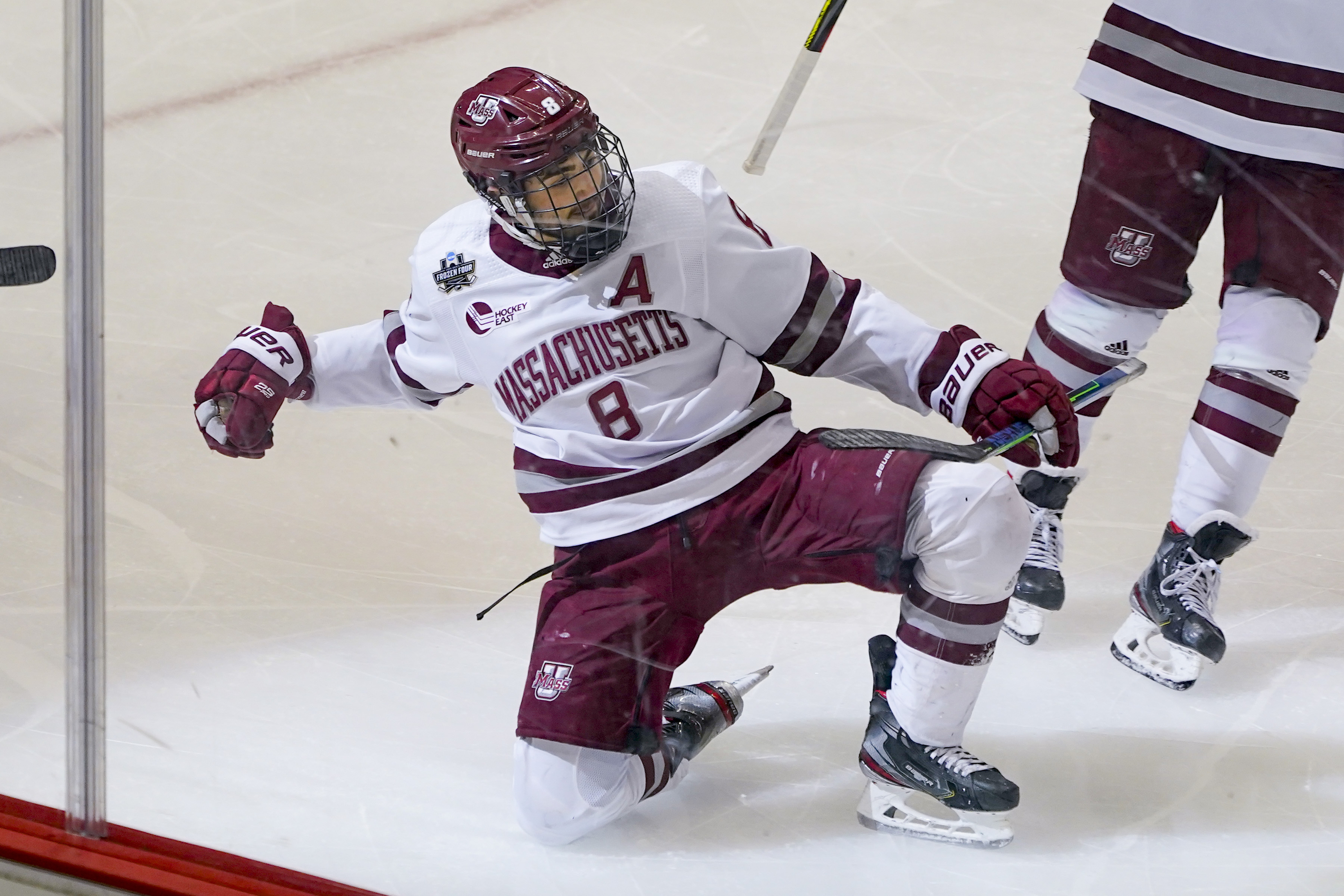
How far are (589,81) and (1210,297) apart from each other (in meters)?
0.98

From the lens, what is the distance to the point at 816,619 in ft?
6.21

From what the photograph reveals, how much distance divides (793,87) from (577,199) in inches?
23.2

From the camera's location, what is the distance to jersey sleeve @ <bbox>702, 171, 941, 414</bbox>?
5.06 ft

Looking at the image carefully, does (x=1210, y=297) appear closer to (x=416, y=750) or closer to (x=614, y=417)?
(x=614, y=417)

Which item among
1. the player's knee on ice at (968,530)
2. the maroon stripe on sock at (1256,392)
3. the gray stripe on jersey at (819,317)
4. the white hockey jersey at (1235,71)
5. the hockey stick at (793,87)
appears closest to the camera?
the white hockey jersey at (1235,71)

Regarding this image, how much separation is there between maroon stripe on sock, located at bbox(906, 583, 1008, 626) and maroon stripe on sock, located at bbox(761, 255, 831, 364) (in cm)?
31

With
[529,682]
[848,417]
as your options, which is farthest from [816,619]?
[529,682]

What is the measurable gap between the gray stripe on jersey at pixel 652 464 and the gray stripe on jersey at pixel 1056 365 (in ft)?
1.16

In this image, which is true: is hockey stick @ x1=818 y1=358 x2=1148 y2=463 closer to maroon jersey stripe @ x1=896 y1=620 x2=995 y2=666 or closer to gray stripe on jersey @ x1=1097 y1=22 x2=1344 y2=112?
maroon jersey stripe @ x1=896 y1=620 x2=995 y2=666

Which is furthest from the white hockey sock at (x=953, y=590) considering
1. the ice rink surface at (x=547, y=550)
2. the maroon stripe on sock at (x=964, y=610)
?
the ice rink surface at (x=547, y=550)

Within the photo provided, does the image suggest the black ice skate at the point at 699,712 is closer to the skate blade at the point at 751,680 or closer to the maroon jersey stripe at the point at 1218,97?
the skate blade at the point at 751,680

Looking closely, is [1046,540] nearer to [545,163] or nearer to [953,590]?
[953,590]

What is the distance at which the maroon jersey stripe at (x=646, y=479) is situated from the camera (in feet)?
5.14

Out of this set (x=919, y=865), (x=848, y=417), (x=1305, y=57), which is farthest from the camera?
(x=848, y=417)
